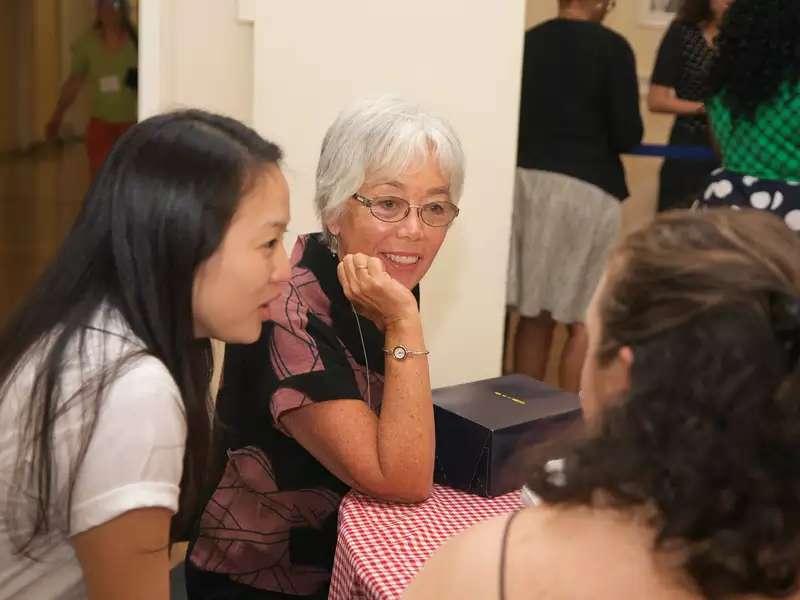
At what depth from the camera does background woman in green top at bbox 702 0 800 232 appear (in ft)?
7.26

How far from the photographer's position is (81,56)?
4.27m

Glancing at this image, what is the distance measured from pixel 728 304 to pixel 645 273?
0.30 feet

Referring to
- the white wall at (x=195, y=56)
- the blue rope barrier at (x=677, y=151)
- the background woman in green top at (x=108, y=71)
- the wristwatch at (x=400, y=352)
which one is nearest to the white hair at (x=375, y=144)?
the wristwatch at (x=400, y=352)

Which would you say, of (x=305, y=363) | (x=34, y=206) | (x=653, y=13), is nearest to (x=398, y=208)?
(x=305, y=363)

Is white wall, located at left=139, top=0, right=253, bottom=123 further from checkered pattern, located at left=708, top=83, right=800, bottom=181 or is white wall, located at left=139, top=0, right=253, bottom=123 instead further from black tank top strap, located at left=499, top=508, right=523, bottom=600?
black tank top strap, located at left=499, top=508, right=523, bottom=600

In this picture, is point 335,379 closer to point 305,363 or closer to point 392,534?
point 305,363

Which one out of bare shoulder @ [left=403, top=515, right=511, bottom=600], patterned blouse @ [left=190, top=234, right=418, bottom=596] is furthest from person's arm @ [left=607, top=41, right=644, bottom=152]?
bare shoulder @ [left=403, top=515, right=511, bottom=600]

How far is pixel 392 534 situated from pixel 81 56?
341 cm

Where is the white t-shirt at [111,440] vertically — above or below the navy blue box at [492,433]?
above

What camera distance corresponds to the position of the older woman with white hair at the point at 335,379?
1.57 meters

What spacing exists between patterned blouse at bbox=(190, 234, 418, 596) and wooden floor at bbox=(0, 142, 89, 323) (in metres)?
2.80

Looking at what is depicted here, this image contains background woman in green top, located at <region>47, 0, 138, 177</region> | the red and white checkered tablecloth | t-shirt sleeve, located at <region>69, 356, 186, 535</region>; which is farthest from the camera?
background woman in green top, located at <region>47, 0, 138, 177</region>

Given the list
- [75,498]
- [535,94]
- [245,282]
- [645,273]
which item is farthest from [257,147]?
[535,94]

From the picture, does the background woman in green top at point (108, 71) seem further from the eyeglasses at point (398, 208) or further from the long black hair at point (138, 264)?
the long black hair at point (138, 264)
